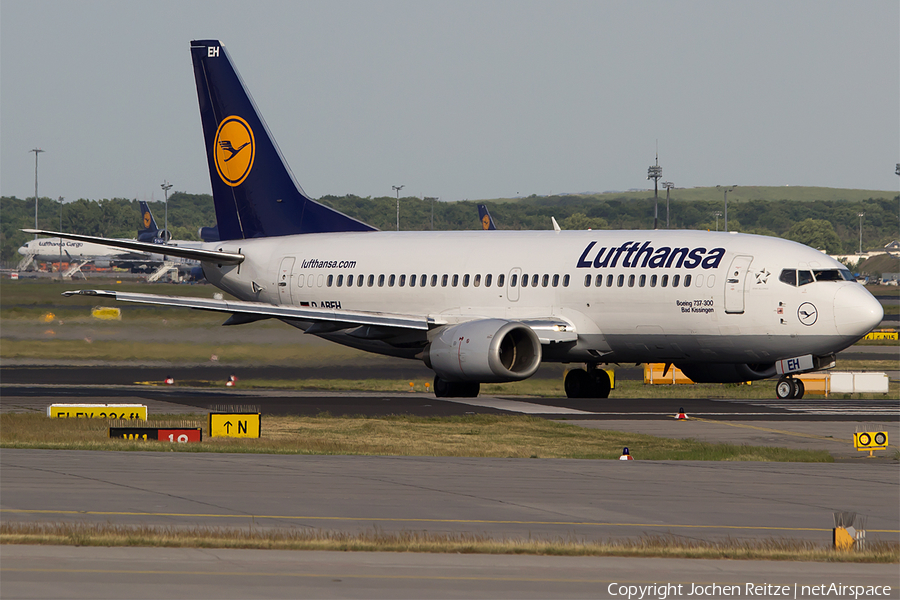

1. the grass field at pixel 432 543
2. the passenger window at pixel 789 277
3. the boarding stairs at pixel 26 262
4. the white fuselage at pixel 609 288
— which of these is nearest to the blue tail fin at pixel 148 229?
the boarding stairs at pixel 26 262

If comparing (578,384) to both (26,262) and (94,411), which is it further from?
(26,262)

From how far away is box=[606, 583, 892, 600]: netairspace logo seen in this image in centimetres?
1204

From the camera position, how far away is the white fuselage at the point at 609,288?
3453 centimetres

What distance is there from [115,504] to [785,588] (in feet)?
31.6

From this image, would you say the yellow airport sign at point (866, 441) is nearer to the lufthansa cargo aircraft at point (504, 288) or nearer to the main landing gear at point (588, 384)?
the lufthansa cargo aircraft at point (504, 288)

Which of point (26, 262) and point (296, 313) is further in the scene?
point (26, 262)

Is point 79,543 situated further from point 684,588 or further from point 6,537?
point 684,588

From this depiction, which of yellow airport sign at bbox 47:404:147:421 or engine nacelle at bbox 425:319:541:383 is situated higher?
engine nacelle at bbox 425:319:541:383

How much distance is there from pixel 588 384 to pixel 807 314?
307 inches

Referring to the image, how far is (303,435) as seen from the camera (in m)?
27.1

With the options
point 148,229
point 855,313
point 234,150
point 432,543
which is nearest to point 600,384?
point 855,313

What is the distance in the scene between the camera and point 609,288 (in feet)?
120

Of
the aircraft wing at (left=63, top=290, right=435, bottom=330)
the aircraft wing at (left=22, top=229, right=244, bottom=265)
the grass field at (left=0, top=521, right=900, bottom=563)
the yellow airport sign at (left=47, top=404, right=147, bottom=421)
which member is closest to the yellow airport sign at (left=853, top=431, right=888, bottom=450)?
the grass field at (left=0, top=521, right=900, bottom=563)

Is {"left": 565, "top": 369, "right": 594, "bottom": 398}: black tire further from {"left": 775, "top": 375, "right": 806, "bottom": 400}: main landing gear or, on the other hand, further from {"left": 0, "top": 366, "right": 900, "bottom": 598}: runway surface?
{"left": 0, "top": 366, "right": 900, "bottom": 598}: runway surface
